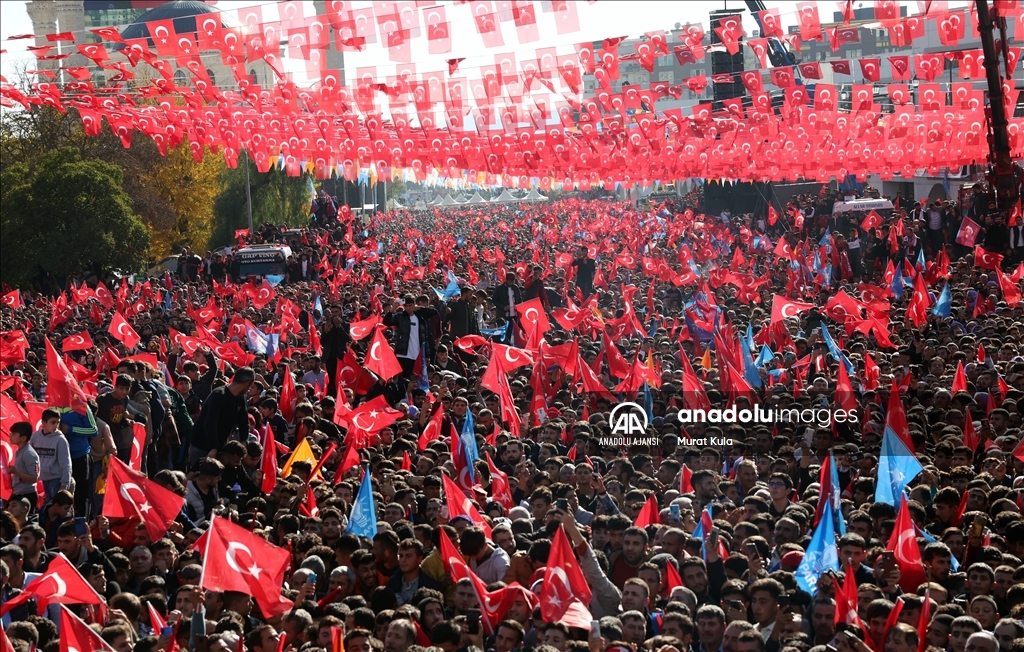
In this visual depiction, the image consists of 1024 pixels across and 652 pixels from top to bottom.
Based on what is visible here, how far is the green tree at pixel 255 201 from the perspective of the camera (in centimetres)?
6100

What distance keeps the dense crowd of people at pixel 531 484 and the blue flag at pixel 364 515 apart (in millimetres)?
22

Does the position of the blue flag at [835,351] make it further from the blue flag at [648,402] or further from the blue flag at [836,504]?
the blue flag at [836,504]

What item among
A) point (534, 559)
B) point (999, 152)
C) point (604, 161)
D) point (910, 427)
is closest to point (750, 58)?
point (604, 161)

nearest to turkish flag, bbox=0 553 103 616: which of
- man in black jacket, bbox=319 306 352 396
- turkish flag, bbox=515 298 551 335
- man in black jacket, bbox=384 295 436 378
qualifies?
man in black jacket, bbox=319 306 352 396

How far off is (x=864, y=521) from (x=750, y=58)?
189 ft

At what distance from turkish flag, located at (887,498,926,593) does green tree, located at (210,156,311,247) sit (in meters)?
53.4

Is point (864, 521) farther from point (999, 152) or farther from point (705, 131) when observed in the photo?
point (705, 131)

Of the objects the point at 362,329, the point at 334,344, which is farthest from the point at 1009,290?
the point at 334,344

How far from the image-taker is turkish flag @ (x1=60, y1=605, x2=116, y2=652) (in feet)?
23.8

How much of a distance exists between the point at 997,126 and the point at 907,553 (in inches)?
586

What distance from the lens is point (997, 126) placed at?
72.1 feet

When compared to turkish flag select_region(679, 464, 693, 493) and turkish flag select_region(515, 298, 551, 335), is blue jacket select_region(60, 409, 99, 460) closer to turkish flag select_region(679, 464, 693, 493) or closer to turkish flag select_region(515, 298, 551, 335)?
turkish flag select_region(679, 464, 693, 493)

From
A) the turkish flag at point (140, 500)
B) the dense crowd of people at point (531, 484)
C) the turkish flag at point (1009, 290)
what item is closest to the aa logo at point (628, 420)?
the dense crowd of people at point (531, 484)

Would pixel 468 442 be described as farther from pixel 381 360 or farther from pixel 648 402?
pixel 381 360
